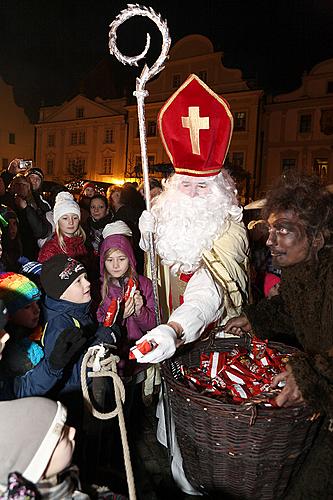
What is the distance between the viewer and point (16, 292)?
2.72 m

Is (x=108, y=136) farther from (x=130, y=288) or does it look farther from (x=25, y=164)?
(x=130, y=288)

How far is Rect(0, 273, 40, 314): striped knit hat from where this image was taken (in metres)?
2.69

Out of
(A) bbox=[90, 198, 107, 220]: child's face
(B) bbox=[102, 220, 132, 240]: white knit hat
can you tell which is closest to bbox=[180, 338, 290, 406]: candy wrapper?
(B) bbox=[102, 220, 132, 240]: white knit hat

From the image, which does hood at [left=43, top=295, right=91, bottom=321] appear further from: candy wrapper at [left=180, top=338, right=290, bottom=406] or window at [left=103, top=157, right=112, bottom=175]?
window at [left=103, top=157, right=112, bottom=175]

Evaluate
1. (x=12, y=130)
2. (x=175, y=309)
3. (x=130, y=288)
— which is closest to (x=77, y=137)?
(x=12, y=130)

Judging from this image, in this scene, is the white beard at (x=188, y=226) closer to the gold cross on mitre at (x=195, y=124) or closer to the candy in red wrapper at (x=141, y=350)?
the gold cross on mitre at (x=195, y=124)

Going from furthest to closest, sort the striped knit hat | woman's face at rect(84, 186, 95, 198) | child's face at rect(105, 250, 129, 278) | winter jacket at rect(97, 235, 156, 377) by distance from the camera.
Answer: woman's face at rect(84, 186, 95, 198)
child's face at rect(105, 250, 129, 278)
winter jacket at rect(97, 235, 156, 377)
the striped knit hat

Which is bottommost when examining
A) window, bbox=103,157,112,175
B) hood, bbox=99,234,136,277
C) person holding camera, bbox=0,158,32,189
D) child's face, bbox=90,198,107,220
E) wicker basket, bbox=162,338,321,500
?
wicker basket, bbox=162,338,321,500

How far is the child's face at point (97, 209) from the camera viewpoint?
608 cm

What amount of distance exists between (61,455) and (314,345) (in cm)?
146

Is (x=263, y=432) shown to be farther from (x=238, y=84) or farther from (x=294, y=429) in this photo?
(x=238, y=84)

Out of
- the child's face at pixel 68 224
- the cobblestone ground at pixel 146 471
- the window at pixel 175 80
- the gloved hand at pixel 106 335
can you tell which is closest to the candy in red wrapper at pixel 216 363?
the gloved hand at pixel 106 335

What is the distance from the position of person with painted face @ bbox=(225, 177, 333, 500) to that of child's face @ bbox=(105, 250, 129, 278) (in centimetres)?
154

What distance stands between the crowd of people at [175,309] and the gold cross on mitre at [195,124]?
0.02 metres
